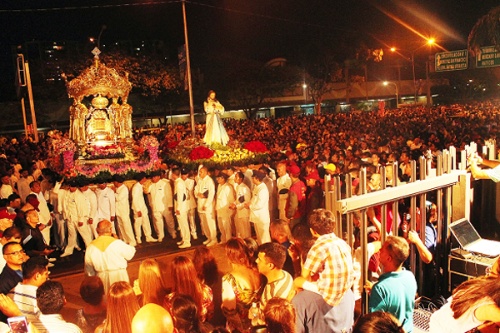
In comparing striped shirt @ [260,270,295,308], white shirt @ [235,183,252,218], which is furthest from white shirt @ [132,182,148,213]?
striped shirt @ [260,270,295,308]

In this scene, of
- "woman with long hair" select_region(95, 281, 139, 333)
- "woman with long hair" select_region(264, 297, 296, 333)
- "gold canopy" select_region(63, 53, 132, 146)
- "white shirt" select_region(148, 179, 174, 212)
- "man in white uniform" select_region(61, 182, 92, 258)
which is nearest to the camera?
"woman with long hair" select_region(264, 297, 296, 333)

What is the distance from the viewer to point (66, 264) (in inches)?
336

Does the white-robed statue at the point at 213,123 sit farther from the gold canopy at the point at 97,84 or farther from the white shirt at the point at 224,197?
the white shirt at the point at 224,197

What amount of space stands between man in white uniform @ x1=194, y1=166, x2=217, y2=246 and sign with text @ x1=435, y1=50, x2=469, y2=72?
40.9 feet

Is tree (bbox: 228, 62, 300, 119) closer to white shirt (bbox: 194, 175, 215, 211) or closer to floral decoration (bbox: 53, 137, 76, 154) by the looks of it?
floral decoration (bbox: 53, 137, 76, 154)

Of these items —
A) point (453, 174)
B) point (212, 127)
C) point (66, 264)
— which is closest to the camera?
point (453, 174)

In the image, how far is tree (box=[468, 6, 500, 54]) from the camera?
12656 mm

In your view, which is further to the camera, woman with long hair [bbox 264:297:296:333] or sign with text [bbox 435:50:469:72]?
sign with text [bbox 435:50:469:72]

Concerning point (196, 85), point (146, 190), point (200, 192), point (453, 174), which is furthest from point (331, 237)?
point (196, 85)

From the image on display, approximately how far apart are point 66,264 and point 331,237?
22.0 feet

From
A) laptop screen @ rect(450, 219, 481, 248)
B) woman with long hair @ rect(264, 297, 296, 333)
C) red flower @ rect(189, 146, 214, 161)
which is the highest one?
red flower @ rect(189, 146, 214, 161)

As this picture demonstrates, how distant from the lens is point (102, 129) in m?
18.5

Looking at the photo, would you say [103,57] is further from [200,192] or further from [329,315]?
[329,315]

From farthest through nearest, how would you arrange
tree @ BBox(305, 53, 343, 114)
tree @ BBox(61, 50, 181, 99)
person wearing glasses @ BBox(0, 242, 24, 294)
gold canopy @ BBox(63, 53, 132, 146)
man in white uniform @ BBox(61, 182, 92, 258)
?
1. tree @ BBox(305, 53, 343, 114)
2. tree @ BBox(61, 50, 181, 99)
3. gold canopy @ BBox(63, 53, 132, 146)
4. man in white uniform @ BBox(61, 182, 92, 258)
5. person wearing glasses @ BBox(0, 242, 24, 294)
